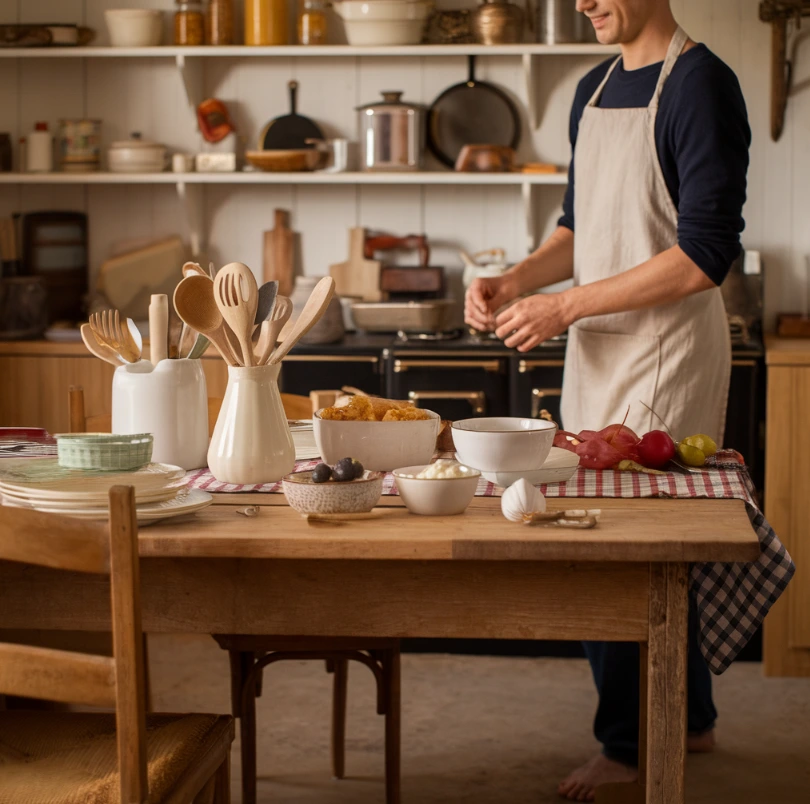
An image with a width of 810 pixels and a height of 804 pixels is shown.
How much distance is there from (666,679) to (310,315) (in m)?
0.70

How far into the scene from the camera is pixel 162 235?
408cm

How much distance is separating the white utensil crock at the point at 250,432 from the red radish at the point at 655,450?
552mm

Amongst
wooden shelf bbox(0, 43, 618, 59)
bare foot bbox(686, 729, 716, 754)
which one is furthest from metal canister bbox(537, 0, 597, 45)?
bare foot bbox(686, 729, 716, 754)

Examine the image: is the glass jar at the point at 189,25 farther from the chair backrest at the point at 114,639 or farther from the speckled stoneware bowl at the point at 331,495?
the chair backrest at the point at 114,639

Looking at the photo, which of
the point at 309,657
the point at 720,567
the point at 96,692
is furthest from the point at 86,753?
the point at 720,567

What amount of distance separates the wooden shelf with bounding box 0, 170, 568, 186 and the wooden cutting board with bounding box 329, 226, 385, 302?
204 millimetres

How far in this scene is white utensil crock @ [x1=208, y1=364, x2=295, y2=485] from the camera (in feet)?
5.58

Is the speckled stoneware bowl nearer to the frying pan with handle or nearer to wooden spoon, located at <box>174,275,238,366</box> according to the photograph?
wooden spoon, located at <box>174,275,238,366</box>

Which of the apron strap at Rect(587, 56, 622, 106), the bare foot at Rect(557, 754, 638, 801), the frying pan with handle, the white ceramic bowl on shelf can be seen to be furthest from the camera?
the frying pan with handle

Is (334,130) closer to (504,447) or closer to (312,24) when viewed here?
(312,24)

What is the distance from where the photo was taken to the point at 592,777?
8.01ft

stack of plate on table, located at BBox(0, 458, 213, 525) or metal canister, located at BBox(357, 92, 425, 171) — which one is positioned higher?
metal canister, located at BBox(357, 92, 425, 171)

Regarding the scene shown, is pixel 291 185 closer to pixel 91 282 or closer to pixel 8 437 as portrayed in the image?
pixel 91 282

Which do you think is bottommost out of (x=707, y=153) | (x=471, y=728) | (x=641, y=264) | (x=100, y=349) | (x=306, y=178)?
(x=471, y=728)
